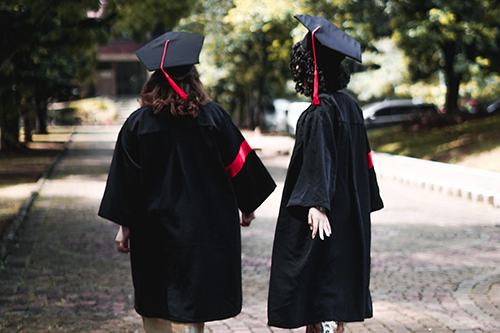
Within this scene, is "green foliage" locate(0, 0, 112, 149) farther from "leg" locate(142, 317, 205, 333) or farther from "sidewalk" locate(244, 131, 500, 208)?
"sidewalk" locate(244, 131, 500, 208)

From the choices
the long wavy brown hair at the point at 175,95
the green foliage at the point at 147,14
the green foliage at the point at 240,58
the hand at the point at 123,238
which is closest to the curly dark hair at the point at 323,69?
the long wavy brown hair at the point at 175,95

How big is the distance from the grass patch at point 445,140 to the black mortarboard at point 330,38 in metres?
13.1

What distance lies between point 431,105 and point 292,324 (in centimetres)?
2490

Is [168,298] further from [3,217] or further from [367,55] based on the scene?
[367,55]

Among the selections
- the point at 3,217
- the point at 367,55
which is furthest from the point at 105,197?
the point at 367,55

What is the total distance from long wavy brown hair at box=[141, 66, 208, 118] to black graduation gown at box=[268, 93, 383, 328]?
0.62 m

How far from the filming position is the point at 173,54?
129 inches

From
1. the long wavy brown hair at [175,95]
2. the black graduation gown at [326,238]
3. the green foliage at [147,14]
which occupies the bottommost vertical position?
the black graduation gown at [326,238]

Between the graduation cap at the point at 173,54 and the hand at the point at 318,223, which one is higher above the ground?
the graduation cap at the point at 173,54

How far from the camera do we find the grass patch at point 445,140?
54.4 feet

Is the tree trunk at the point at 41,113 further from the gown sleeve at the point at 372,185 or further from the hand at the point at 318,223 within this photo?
the hand at the point at 318,223

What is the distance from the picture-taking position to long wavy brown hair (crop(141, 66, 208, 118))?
127 inches

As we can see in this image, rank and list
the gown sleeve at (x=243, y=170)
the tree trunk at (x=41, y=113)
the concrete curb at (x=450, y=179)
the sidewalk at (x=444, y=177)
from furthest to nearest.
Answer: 1. the tree trunk at (x=41, y=113)
2. the sidewalk at (x=444, y=177)
3. the concrete curb at (x=450, y=179)
4. the gown sleeve at (x=243, y=170)

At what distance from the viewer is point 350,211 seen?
3477 millimetres
